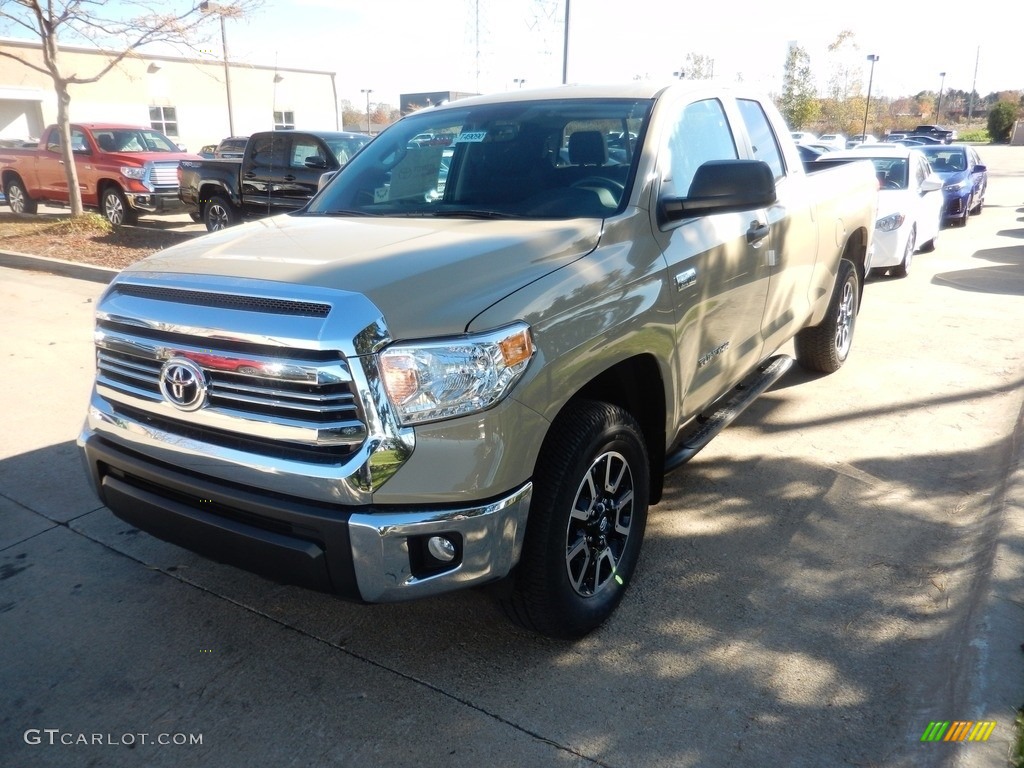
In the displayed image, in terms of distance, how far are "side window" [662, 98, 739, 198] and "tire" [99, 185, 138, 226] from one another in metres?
13.5

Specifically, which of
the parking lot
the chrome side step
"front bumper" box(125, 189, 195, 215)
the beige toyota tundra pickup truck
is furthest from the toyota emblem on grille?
"front bumper" box(125, 189, 195, 215)

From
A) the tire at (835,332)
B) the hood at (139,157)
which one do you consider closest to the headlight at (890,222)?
the tire at (835,332)

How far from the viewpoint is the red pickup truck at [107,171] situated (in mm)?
14992

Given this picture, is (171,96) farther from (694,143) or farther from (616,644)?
(616,644)

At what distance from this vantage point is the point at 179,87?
41125mm

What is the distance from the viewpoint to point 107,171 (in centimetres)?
1532

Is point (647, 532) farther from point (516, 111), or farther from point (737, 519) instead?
point (516, 111)

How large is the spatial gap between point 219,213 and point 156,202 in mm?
2099

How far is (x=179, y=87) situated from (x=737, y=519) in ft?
142

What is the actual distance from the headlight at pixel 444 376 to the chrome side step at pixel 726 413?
1.40 metres

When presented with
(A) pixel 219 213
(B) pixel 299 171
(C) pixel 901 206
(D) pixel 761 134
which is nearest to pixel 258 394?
(D) pixel 761 134

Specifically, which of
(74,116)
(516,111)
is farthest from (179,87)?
(516,111)

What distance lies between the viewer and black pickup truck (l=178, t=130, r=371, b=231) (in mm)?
12609

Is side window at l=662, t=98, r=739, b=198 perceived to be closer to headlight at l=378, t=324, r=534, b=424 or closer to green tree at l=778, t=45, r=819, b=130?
headlight at l=378, t=324, r=534, b=424
